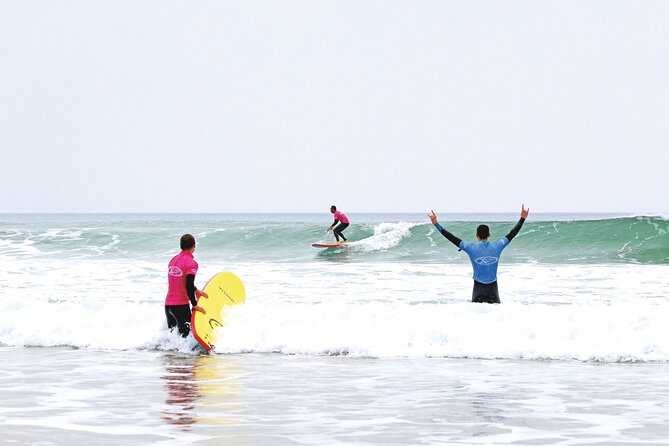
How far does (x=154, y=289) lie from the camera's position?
1580 cm

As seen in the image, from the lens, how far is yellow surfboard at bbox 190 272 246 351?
372 inches

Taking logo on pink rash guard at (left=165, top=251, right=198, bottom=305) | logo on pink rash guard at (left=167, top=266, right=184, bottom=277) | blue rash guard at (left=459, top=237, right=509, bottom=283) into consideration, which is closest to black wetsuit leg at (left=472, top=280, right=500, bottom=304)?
blue rash guard at (left=459, top=237, right=509, bottom=283)

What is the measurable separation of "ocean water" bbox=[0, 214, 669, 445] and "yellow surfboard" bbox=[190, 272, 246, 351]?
0.16 m

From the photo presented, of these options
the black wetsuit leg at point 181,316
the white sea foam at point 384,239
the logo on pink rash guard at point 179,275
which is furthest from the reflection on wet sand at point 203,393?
the white sea foam at point 384,239

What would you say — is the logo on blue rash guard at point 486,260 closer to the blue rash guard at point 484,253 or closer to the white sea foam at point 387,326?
the blue rash guard at point 484,253

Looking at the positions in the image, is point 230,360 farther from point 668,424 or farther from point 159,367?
point 668,424

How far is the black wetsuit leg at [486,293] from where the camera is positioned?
33.3 ft

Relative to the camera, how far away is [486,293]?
10.2m

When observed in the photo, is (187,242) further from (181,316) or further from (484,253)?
(484,253)

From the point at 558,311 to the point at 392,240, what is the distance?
17.8 m

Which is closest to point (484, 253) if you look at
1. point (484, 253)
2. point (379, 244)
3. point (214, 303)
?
point (484, 253)

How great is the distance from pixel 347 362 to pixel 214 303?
2.01 m

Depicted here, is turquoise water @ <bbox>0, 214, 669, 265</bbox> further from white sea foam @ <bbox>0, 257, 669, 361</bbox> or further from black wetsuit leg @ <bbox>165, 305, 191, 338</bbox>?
black wetsuit leg @ <bbox>165, 305, 191, 338</bbox>

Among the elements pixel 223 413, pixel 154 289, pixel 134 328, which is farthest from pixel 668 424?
pixel 154 289
